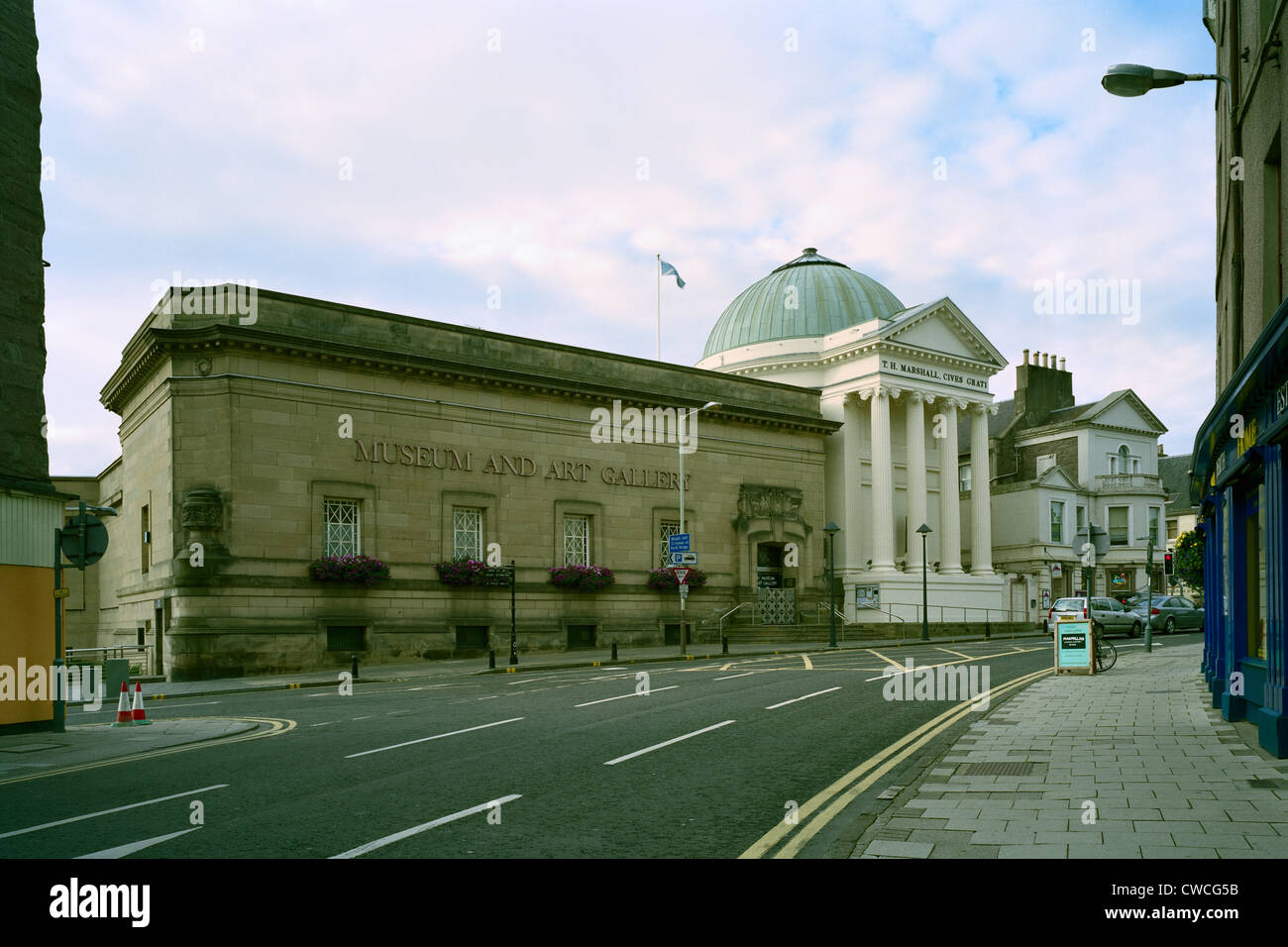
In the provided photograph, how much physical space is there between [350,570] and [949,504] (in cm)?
3136

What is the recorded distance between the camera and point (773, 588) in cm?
4522

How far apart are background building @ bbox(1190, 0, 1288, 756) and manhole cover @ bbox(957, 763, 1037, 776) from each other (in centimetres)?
278

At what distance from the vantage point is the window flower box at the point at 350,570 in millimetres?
31422

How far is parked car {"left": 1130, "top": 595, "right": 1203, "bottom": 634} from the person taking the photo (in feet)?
149

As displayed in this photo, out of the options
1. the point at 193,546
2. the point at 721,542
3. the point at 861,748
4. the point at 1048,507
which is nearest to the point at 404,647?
the point at 193,546

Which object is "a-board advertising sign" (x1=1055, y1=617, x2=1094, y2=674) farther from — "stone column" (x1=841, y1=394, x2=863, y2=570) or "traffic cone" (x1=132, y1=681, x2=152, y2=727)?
"stone column" (x1=841, y1=394, x2=863, y2=570)

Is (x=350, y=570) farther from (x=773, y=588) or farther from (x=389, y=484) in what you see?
(x=773, y=588)

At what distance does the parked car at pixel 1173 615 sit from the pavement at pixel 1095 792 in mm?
32720

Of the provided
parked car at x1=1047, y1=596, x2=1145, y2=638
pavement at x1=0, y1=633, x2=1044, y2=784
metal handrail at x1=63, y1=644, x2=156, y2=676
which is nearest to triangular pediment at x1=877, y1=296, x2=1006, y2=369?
parked car at x1=1047, y1=596, x2=1145, y2=638

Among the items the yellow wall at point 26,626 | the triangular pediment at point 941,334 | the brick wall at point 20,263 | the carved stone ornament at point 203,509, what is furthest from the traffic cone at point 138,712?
the triangular pediment at point 941,334

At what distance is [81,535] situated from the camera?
15.8 metres

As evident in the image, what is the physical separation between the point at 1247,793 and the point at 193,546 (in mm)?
27487

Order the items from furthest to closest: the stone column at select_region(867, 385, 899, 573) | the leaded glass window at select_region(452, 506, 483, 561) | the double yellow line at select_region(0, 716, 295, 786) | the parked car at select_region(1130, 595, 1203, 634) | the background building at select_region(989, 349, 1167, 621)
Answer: the background building at select_region(989, 349, 1167, 621) → the stone column at select_region(867, 385, 899, 573) → the parked car at select_region(1130, 595, 1203, 634) → the leaded glass window at select_region(452, 506, 483, 561) → the double yellow line at select_region(0, 716, 295, 786)
